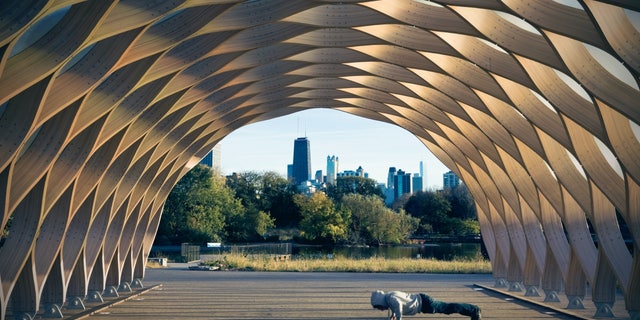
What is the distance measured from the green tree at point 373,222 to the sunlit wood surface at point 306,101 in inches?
2300

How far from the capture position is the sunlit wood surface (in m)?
16.8

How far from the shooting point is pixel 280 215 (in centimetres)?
11300

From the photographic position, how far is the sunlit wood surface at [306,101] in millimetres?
16844

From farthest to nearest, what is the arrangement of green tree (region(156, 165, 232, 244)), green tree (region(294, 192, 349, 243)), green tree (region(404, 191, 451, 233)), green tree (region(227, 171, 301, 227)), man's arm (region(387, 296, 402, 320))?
green tree (region(404, 191, 451, 233)) < green tree (region(227, 171, 301, 227)) < green tree (region(294, 192, 349, 243)) < green tree (region(156, 165, 232, 244)) < man's arm (region(387, 296, 402, 320))

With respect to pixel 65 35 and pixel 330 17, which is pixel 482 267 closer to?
pixel 330 17

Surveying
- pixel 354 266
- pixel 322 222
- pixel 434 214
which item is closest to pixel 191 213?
pixel 322 222

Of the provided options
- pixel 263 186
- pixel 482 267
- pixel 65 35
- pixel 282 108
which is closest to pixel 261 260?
pixel 482 267

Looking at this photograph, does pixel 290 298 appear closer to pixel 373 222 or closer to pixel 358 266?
pixel 358 266

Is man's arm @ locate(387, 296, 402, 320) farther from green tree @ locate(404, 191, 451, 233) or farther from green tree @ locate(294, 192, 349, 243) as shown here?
green tree @ locate(404, 191, 451, 233)

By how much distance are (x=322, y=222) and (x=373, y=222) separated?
898cm

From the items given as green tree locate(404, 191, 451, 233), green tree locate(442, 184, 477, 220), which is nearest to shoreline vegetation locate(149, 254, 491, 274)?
green tree locate(404, 191, 451, 233)

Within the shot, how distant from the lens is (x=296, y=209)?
112750 mm

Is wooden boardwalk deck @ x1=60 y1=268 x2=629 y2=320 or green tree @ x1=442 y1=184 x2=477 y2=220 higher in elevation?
green tree @ x1=442 y1=184 x2=477 y2=220

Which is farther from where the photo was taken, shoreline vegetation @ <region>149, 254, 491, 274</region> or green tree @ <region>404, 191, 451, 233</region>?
green tree @ <region>404, 191, 451, 233</region>
